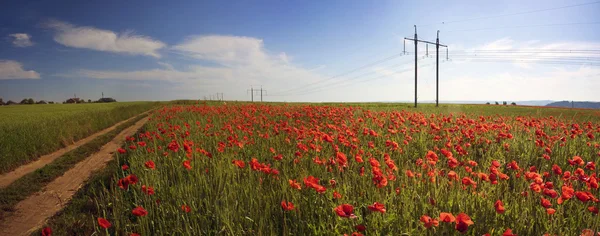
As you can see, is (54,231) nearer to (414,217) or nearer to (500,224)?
(414,217)

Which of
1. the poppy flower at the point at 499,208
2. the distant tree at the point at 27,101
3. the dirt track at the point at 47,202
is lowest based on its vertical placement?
the dirt track at the point at 47,202

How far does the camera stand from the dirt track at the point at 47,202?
4.52 m

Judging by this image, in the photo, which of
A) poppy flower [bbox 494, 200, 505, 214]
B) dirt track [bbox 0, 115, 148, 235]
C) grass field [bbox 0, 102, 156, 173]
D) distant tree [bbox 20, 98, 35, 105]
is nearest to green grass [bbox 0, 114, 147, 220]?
dirt track [bbox 0, 115, 148, 235]

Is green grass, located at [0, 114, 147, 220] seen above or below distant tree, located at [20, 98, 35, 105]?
below

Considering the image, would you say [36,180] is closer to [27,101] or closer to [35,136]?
[35,136]

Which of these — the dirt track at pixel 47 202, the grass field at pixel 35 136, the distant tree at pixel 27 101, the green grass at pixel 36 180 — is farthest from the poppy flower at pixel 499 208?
the distant tree at pixel 27 101

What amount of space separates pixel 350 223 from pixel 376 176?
47cm

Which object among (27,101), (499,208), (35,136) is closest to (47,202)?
(35,136)

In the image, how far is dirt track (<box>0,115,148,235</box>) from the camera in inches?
178

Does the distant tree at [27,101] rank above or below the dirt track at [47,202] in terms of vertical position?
above

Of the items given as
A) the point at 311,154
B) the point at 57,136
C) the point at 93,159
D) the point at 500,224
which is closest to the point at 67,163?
the point at 93,159

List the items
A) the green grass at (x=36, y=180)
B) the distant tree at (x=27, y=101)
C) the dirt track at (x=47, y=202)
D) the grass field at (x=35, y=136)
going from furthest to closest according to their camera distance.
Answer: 1. the distant tree at (x=27, y=101)
2. the grass field at (x=35, y=136)
3. the green grass at (x=36, y=180)
4. the dirt track at (x=47, y=202)

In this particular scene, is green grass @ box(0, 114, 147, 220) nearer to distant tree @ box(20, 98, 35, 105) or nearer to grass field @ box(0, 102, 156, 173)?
grass field @ box(0, 102, 156, 173)

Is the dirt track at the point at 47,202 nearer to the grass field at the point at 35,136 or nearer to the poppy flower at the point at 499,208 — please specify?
the grass field at the point at 35,136
